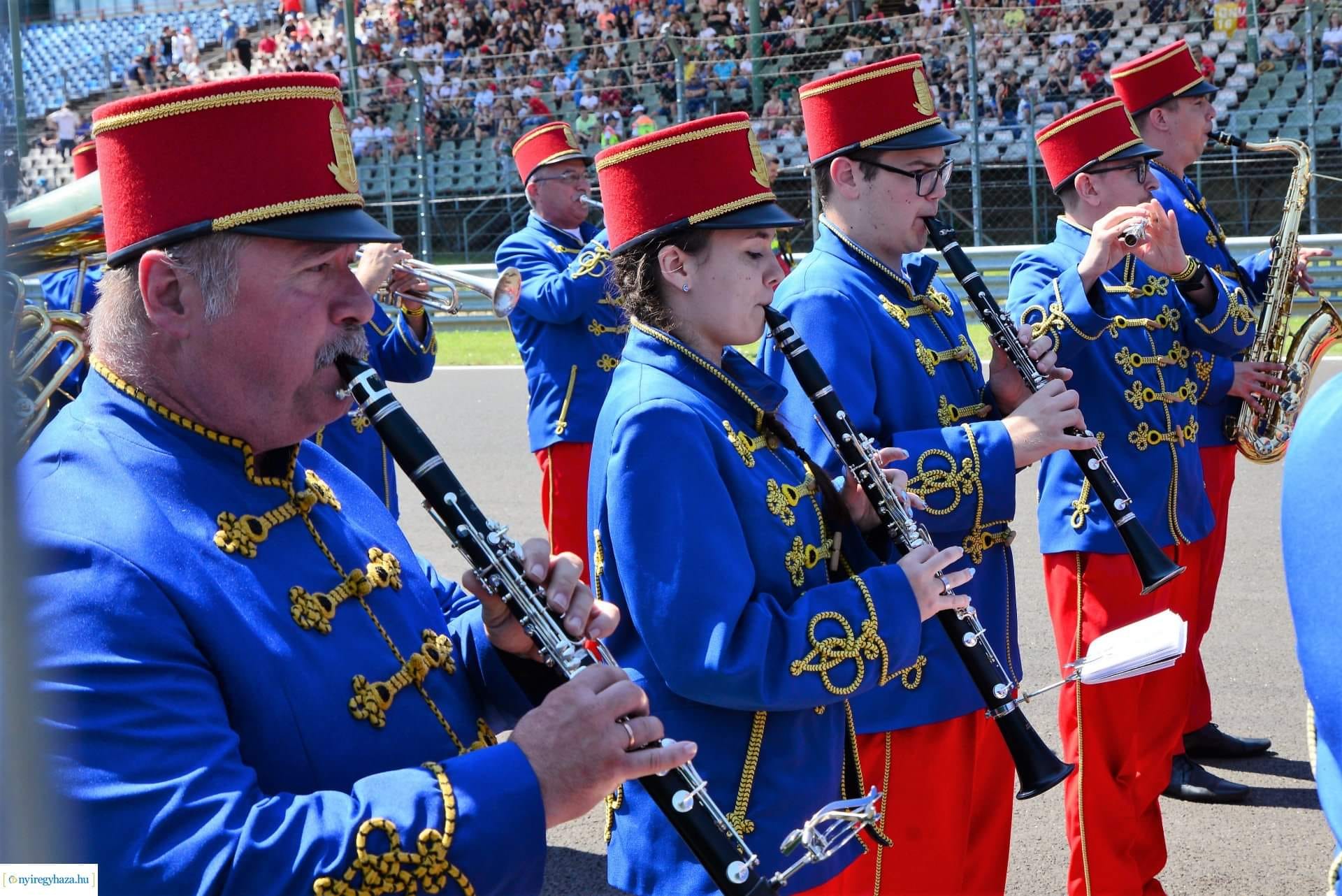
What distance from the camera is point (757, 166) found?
2.70 metres

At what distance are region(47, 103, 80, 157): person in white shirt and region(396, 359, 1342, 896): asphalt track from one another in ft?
34.8

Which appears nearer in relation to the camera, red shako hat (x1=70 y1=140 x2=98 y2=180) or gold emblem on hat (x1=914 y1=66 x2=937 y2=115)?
gold emblem on hat (x1=914 y1=66 x2=937 y2=115)

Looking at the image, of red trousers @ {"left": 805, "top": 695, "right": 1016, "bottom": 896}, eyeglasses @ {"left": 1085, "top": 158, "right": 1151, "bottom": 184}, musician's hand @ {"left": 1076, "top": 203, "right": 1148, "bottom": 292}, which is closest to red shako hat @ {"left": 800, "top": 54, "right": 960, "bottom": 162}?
musician's hand @ {"left": 1076, "top": 203, "right": 1148, "bottom": 292}

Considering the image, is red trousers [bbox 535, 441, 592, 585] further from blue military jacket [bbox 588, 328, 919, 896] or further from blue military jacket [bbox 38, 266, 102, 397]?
blue military jacket [bbox 588, 328, 919, 896]

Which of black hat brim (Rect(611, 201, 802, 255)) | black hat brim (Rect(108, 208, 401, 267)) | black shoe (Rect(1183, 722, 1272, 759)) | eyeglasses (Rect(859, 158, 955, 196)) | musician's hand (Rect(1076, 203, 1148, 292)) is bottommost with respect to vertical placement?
black shoe (Rect(1183, 722, 1272, 759))

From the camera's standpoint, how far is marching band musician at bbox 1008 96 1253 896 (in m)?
3.71

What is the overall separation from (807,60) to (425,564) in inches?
605

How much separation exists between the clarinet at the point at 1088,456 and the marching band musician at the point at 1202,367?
1.08 meters

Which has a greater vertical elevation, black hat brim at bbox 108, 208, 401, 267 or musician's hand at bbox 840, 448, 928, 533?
black hat brim at bbox 108, 208, 401, 267

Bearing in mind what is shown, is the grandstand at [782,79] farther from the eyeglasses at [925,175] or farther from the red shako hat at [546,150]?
the eyeglasses at [925,175]

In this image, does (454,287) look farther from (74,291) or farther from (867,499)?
(867,499)

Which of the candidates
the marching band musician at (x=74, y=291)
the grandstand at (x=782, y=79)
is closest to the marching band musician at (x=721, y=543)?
the marching band musician at (x=74, y=291)

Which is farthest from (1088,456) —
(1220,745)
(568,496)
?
(568,496)

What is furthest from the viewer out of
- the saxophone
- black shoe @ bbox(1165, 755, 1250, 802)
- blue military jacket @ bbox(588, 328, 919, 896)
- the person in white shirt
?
the person in white shirt
